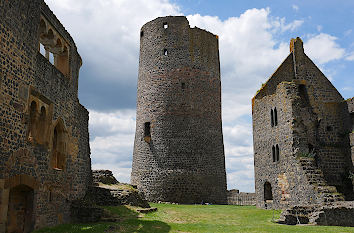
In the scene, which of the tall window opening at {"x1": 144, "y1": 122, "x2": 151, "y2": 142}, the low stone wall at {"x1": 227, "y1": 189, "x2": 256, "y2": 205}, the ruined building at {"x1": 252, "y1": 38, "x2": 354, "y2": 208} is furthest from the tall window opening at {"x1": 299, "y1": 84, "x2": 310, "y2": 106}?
the tall window opening at {"x1": 144, "y1": 122, "x2": 151, "y2": 142}

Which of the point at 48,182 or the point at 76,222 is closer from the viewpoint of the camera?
the point at 48,182

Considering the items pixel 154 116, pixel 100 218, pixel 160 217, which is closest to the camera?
pixel 100 218

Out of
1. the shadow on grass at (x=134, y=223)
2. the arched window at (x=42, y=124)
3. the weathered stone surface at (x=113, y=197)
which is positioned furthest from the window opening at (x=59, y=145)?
the weathered stone surface at (x=113, y=197)

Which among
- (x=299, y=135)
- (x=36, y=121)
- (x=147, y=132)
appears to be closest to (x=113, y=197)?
(x=36, y=121)

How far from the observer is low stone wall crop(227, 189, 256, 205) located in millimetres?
30231

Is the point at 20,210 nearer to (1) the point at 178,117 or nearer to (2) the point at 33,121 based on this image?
(2) the point at 33,121

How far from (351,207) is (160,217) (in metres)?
8.59

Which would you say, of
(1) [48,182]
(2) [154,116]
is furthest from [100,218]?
(2) [154,116]

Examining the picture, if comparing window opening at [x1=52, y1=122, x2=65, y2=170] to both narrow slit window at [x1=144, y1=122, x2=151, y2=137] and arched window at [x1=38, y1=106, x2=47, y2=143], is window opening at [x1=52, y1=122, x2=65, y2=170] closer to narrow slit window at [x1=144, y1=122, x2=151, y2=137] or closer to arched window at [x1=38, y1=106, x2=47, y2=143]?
arched window at [x1=38, y1=106, x2=47, y2=143]

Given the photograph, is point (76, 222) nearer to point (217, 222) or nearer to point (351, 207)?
point (217, 222)

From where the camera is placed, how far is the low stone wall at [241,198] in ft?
99.2

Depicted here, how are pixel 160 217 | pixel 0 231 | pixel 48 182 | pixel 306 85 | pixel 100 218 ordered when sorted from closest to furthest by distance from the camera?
1. pixel 0 231
2. pixel 48 182
3. pixel 100 218
4. pixel 160 217
5. pixel 306 85

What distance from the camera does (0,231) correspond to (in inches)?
399

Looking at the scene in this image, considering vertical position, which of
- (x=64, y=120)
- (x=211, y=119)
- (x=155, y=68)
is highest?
(x=155, y=68)
